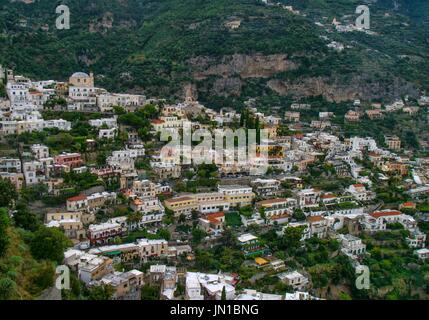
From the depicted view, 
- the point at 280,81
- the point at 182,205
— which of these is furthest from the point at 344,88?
the point at 182,205

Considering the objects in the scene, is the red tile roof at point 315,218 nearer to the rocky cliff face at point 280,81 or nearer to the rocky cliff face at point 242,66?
the rocky cliff face at point 280,81

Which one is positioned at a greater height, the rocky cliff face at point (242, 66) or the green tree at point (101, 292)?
the rocky cliff face at point (242, 66)

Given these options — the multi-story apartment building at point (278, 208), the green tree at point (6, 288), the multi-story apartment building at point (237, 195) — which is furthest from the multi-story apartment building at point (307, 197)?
the green tree at point (6, 288)

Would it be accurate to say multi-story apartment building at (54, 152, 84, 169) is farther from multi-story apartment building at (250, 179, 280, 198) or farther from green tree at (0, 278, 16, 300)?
green tree at (0, 278, 16, 300)

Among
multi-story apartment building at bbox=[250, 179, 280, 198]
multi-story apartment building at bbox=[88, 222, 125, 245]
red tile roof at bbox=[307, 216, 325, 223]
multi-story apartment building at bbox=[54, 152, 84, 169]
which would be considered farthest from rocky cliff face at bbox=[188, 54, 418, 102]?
multi-story apartment building at bbox=[88, 222, 125, 245]

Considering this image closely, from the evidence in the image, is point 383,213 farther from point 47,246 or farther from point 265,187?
point 47,246

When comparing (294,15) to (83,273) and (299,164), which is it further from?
(83,273)
